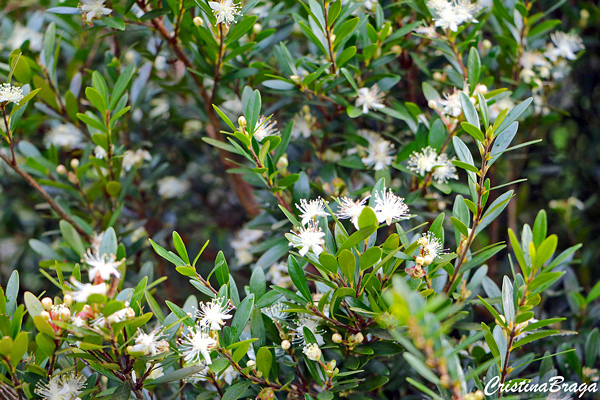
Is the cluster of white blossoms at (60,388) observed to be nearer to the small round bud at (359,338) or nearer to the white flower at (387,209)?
the small round bud at (359,338)

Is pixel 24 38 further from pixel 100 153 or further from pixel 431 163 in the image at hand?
pixel 431 163

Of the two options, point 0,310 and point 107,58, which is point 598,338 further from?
point 107,58

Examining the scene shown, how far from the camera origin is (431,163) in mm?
1214

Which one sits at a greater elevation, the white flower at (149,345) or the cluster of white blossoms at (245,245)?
the white flower at (149,345)

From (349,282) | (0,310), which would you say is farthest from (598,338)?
(0,310)

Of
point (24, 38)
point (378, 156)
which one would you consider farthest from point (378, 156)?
point (24, 38)

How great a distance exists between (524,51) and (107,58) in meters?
1.39

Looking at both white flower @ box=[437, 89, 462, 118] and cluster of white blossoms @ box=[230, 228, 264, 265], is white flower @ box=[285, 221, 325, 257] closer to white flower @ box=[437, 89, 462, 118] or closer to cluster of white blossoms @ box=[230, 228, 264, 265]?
white flower @ box=[437, 89, 462, 118]

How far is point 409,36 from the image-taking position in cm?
152

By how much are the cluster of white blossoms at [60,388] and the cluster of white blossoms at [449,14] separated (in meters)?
1.25

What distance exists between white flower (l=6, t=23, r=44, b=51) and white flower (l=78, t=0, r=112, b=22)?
2.09 ft

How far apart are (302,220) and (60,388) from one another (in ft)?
2.06

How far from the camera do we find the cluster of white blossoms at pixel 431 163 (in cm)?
122

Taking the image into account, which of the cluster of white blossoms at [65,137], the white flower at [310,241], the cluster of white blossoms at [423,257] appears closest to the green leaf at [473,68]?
the cluster of white blossoms at [423,257]
